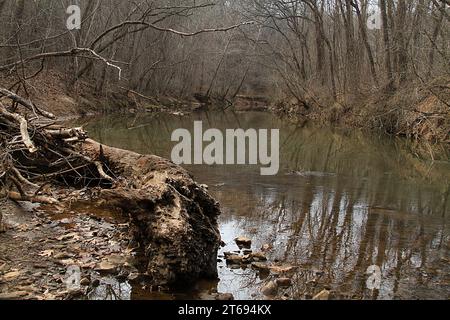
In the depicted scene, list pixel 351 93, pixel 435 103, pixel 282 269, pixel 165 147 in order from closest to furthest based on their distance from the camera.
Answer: pixel 282 269 → pixel 165 147 → pixel 435 103 → pixel 351 93

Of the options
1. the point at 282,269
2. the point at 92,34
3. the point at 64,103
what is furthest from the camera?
the point at 92,34

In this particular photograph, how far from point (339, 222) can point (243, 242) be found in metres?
1.93

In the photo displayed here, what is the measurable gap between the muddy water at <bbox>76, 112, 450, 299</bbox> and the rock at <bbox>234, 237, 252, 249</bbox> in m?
0.08

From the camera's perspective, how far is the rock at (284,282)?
189 inches

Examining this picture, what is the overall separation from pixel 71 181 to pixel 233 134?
40.3 feet

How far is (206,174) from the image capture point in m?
10.7

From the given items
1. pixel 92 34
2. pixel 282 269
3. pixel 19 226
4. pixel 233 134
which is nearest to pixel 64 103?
pixel 92 34

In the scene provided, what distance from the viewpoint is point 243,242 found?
6.06 metres

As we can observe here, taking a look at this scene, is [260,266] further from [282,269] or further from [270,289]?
[270,289]

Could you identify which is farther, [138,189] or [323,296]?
[138,189]

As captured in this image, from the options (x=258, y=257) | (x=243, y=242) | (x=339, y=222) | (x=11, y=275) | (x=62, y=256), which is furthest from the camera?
(x=339, y=222)

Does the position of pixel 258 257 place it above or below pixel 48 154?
below

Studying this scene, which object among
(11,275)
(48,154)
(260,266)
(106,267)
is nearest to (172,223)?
(106,267)
